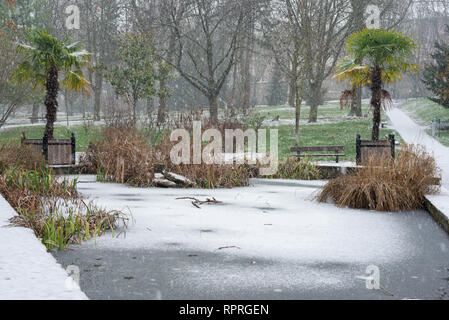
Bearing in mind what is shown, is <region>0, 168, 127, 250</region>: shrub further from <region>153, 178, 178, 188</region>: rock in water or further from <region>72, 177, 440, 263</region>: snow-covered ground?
<region>153, 178, 178, 188</region>: rock in water

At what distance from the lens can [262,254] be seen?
6.16 m

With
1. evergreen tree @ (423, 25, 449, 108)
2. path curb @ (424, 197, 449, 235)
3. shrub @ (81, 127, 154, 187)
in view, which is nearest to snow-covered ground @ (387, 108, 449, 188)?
path curb @ (424, 197, 449, 235)

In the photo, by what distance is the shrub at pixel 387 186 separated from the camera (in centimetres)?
911

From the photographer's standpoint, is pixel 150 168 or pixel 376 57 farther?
pixel 376 57

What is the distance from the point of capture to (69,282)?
169 inches

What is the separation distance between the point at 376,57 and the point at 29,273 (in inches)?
469

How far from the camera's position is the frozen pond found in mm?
4941

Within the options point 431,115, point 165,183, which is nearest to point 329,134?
point 431,115

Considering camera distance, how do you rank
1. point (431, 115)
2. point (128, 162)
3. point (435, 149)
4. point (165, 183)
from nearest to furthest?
point (165, 183)
point (128, 162)
point (435, 149)
point (431, 115)

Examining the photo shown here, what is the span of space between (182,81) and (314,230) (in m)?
43.4

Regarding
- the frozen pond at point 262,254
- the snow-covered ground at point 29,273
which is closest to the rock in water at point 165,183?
the frozen pond at point 262,254

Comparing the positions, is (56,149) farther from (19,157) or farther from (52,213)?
(52,213)

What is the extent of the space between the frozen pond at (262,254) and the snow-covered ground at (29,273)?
1.29 feet

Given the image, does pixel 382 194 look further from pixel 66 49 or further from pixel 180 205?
pixel 66 49
